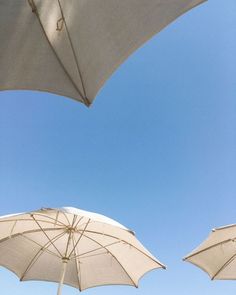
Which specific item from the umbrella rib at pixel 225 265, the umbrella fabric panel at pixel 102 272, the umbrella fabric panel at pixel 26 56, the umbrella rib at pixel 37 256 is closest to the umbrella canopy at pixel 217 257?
the umbrella rib at pixel 225 265

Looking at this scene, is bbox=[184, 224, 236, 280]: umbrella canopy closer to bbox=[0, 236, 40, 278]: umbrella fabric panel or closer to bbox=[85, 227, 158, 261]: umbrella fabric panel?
bbox=[85, 227, 158, 261]: umbrella fabric panel

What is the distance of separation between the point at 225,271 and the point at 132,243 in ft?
7.60

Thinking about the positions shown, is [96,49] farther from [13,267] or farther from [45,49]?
[13,267]

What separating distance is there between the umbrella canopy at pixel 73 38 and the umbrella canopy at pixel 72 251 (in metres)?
2.51

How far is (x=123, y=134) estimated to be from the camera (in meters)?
10.7

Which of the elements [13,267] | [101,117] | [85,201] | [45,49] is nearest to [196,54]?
[101,117]

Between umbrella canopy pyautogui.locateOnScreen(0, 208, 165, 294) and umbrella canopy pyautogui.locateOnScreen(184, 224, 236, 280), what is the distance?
1021 millimetres

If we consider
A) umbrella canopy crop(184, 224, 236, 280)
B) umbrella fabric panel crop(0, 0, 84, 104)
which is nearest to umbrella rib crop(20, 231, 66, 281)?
umbrella canopy crop(184, 224, 236, 280)

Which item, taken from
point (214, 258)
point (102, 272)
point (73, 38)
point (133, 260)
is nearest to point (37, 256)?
point (102, 272)

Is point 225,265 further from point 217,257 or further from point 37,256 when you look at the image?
point 37,256

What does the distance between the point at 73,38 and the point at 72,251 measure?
4025 millimetres

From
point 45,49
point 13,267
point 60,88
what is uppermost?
point 45,49

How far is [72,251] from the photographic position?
637cm

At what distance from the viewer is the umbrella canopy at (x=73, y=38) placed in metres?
3.66
